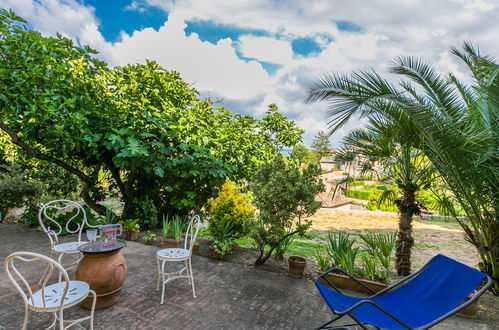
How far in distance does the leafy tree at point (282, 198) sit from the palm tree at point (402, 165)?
3.22 feet

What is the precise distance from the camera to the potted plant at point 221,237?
460 cm

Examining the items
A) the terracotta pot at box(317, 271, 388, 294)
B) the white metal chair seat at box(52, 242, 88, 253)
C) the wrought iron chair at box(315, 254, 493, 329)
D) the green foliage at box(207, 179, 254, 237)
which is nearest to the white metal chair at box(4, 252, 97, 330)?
the white metal chair seat at box(52, 242, 88, 253)

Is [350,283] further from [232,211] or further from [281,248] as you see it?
[232,211]

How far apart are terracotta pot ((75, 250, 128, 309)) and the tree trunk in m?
4.11

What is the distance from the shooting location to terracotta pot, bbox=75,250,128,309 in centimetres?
275

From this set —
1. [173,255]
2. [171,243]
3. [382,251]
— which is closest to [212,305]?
[173,255]

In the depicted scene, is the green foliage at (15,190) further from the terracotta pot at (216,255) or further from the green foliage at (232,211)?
the terracotta pot at (216,255)

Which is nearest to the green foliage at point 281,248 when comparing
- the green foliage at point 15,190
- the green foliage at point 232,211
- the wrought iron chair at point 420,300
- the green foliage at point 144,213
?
the green foliage at point 232,211

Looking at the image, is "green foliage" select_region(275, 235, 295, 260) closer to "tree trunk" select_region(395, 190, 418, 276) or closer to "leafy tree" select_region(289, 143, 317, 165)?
"leafy tree" select_region(289, 143, 317, 165)

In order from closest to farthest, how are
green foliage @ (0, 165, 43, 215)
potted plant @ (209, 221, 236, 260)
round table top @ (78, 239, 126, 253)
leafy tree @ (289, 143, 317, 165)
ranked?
round table top @ (78, 239, 126, 253) → potted plant @ (209, 221, 236, 260) → leafy tree @ (289, 143, 317, 165) → green foliage @ (0, 165, 43, 215)

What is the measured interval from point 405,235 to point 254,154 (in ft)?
13.4

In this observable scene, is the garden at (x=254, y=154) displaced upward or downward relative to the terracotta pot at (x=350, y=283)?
upward

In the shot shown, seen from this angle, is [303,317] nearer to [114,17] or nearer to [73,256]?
[73,256]

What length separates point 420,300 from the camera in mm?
2459
